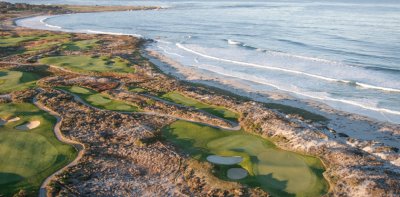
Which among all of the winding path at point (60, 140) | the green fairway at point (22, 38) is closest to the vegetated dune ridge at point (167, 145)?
the winding path at point (60, 140)

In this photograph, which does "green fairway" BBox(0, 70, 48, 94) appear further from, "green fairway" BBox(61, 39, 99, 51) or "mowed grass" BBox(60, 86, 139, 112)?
"green fairway" BBox(61, 39, 99, 51)

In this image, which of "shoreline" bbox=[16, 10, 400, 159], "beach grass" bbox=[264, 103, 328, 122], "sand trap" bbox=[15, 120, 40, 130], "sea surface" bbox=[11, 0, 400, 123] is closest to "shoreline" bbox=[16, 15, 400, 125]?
"shoreline" bbox=[16, 10, 400, 159]

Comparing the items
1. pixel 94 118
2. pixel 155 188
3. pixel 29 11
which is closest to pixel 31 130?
pixel 94 118

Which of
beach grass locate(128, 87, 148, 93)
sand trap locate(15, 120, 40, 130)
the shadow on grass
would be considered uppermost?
beach grass locate(128, 87, 148, 93)

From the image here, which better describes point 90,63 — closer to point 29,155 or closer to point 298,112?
point 29,155

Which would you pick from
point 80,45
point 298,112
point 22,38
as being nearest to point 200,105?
point 298,112

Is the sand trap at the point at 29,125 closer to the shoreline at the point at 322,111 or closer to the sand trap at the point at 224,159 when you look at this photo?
the sand trap at the point at 224,159

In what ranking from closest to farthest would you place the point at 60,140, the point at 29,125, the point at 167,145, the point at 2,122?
1. the point at 167,145
2. the point at 60,140
3. the point at 29,125
4. the point at 2,122

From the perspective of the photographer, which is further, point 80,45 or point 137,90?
point 80,45
